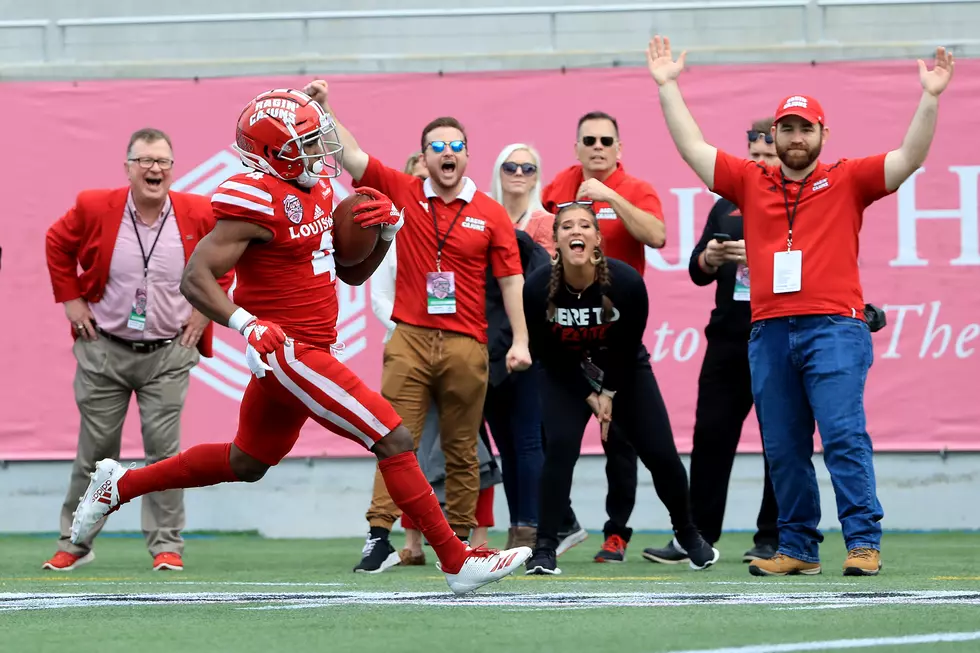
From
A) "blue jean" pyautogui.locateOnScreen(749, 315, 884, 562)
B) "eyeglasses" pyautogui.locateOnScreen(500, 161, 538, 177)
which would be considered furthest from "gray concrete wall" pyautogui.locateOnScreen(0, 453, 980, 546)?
"blue jean" pyautogui.locateOnScreen(749, 315, 884, 562)

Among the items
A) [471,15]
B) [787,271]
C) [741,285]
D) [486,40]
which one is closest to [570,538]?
[741,285]

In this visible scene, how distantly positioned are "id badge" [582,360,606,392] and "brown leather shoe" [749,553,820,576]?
1065 millimetres

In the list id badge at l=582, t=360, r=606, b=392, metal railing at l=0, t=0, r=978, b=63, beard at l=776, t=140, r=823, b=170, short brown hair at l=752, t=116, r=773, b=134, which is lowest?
id badge at l=582, t=360, r=606, b=392

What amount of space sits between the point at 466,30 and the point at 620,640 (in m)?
7.62

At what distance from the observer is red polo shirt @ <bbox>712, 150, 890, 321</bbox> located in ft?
21.0

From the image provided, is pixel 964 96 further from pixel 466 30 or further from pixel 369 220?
pixel 369 220

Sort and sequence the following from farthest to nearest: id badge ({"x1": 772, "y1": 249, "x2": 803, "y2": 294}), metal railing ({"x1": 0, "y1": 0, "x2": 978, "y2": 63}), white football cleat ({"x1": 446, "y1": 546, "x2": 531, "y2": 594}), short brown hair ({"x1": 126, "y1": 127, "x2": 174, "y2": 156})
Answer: metal railing ({"x1": 0, "y1": 0, "x2": 978, "y2": 63}) → short brown hair ({"x1": 126, "y1": 127, "x2": 174, "y2": 156}) → id badge ({"x1": 772, "y1": 249, "x2": 803, "y2": 294}) → white football cleat ({"x1": 446, "y1": 546, "x2": 531, "y2": 594})

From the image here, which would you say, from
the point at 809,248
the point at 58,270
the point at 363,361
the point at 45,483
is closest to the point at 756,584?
the point at 809,248

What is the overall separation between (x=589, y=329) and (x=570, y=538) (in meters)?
1.64

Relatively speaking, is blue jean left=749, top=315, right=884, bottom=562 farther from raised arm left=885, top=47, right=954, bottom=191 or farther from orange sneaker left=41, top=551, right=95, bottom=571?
orange sneaker left=41, top=551, right=95, bottom=571

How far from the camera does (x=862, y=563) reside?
20.7 ft

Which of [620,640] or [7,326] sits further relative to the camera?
[7,326]

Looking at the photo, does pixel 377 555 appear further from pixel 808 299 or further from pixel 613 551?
pixel 808 299

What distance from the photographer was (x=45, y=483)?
1049 cm
